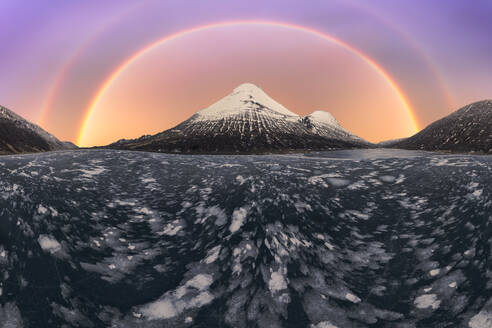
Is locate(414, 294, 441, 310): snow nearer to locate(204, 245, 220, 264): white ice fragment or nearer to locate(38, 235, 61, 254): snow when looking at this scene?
locate(204, 245, 220, 264): white ice fragment

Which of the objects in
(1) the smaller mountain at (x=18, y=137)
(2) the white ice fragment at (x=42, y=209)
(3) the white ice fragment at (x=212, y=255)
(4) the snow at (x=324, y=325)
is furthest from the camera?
(1) the smaller mountain at (x=18, y=137)

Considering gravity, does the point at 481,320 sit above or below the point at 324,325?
above

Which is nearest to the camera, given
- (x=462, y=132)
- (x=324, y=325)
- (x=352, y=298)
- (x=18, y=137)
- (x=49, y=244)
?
(x=324, y=325)

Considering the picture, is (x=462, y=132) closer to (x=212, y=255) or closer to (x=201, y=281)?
(x=212, y=255)

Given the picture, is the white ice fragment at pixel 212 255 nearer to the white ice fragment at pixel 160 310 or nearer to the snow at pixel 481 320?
the white ice fragment at pixel 160 310

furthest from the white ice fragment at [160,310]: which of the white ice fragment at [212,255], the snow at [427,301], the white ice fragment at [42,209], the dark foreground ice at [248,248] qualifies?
the snow at [427,301]

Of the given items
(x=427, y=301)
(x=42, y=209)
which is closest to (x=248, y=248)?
(x=427, y=301)
